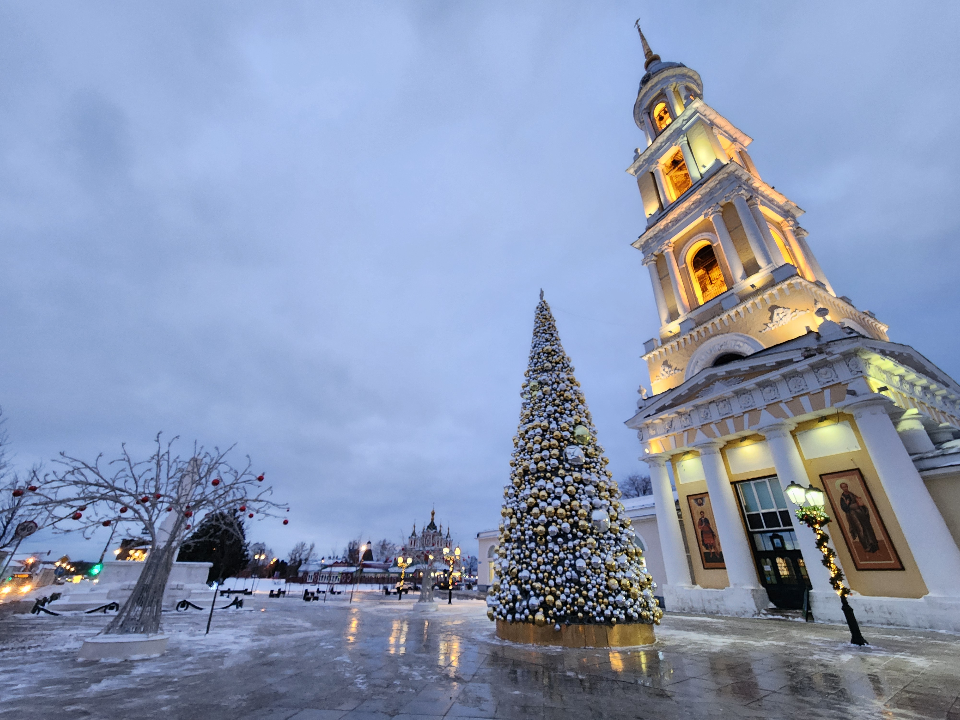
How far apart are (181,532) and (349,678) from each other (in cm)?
579

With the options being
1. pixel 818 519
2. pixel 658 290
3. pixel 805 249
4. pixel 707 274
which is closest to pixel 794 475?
pixel 818 519

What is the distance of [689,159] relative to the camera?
27062 millimetres

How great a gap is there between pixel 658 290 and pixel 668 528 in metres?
14.3

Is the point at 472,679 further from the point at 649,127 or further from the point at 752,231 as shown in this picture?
the point at 649,127

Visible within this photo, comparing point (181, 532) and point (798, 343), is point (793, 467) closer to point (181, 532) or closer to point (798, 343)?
point (798, 343)

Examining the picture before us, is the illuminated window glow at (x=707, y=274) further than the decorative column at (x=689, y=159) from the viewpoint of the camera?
No

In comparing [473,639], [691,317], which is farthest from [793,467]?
[473,639]

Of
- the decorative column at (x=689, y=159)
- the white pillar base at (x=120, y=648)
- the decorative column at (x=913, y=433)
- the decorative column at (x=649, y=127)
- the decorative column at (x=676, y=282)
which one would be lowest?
the white pillar base at (x=120, y=648)

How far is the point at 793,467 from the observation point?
14.8 metres

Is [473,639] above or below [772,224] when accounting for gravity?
below

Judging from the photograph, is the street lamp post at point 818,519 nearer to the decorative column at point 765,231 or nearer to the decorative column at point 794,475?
the decorative column at point 794,475

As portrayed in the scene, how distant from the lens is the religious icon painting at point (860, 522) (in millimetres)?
12852

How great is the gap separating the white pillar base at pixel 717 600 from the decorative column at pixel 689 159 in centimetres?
2311

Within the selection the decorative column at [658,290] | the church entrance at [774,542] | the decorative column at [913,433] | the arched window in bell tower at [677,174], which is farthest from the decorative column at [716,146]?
the church entrance at [774,542]
